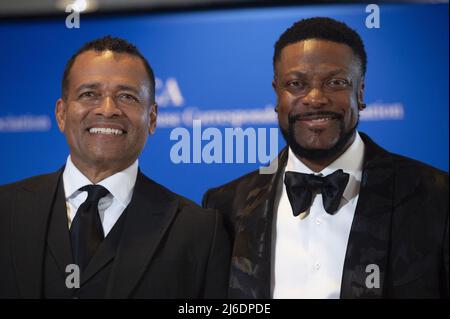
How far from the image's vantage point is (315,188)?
203 cm

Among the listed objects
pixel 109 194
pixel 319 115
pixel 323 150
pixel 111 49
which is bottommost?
pixel 109 194

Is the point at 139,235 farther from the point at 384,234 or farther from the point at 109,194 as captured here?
the point at 384,234

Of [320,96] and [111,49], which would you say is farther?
[111,49]

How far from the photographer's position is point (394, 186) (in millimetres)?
2043

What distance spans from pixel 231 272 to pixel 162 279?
23cm

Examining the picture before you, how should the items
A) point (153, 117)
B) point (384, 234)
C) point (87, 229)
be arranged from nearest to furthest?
point (384, 234)
point (87, 229)
point (153, 117)

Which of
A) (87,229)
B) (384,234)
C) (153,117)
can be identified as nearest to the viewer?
(384,234)

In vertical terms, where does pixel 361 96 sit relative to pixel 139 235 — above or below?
above

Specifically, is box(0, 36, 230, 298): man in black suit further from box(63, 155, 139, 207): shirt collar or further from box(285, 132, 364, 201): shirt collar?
box(285, 132, 364, 201): shirt collar

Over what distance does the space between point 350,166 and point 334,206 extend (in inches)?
6.4

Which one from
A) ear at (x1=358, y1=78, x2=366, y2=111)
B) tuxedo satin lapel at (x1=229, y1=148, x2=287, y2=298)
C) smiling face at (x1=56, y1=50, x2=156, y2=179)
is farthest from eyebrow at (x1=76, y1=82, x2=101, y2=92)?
ear at (x1=358, y1=78, x2=366, y2=111)

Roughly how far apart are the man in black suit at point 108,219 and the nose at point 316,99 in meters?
0.51

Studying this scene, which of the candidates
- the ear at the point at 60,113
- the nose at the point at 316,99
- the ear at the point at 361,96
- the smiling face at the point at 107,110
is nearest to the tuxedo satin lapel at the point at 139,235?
the smiling face at the point at 107,110

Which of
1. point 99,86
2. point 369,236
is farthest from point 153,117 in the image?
point 369,236
